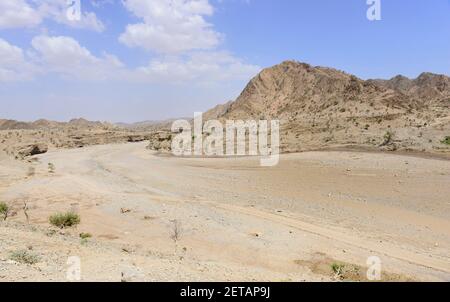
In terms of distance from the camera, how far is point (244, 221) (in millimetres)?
13867

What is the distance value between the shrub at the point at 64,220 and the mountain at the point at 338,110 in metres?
18.6

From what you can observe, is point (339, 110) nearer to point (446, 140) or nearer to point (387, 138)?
point (387, 138)

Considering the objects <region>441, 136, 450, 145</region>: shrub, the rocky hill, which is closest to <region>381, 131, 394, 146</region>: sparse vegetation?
<region>441, 136, 450, 145</region>: shrub

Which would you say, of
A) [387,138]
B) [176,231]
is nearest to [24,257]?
[176,231]

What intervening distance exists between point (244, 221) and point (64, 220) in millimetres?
5050

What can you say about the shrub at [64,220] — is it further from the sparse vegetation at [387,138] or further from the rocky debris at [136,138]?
the rocky debris at [136,138]

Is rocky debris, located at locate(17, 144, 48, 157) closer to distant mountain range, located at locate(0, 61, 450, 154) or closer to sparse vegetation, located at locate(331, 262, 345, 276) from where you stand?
distant mountain range, located at locate(0, 61, 450, 154)

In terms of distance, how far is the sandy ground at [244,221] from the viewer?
8.39 meters

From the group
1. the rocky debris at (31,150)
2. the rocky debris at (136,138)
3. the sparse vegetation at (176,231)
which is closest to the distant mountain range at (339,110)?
the rocky debris at (136,138)

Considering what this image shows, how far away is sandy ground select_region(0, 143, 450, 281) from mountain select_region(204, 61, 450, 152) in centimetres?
393

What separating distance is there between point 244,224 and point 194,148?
78.0ft

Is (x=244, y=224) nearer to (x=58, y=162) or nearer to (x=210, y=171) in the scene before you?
(x=210, y=171)
